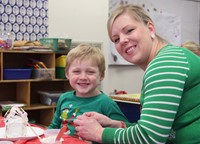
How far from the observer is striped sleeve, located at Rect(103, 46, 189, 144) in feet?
3.15

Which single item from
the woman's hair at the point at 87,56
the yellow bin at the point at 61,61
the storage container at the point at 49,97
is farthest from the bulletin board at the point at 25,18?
the woman's hair at the point at 87,56

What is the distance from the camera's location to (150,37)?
120cm

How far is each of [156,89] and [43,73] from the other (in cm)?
271

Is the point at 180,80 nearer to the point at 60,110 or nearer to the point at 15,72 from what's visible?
the point at 60,110

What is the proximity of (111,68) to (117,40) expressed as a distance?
3457 millimetres

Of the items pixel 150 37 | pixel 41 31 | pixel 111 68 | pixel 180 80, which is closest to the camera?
pixel 180 80

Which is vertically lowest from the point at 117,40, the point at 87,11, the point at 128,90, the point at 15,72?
the point at 128,90

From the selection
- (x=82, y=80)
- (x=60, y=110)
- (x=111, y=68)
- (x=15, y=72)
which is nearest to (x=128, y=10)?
(x=82, y=80)

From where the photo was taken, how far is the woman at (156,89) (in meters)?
0.96

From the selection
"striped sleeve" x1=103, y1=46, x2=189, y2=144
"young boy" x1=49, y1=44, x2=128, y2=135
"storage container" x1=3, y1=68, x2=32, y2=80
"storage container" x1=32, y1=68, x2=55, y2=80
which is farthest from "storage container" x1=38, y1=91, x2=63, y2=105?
"striped sleeve" x1=103, y1=46, x2=189, y2=144

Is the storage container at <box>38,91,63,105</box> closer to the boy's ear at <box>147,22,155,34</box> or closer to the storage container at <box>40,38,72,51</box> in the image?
the storage container at <box>40,38,72,51</box>

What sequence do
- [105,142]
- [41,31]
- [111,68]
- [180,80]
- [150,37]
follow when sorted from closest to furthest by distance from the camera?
[180,80] < [105,142] < [150,37] < [41,31] < [111,68]

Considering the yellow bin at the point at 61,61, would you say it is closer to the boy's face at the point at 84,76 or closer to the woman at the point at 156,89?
the boy's face at the point at 84,76

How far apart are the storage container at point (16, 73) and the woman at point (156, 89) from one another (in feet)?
7.64
